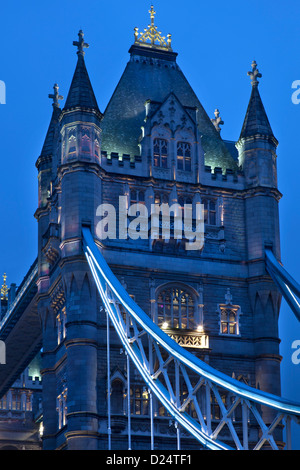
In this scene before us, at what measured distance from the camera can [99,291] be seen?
189ft

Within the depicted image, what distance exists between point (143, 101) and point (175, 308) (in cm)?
1312

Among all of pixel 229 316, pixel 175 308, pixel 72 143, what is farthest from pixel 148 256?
pixel 72 143

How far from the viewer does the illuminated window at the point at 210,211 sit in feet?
212

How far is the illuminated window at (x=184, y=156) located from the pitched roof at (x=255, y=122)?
3283 millimetres

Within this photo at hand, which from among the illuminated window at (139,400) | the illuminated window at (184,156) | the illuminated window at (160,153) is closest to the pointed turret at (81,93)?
the illuminated window at (160,153)

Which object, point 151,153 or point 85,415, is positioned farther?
point 151,153

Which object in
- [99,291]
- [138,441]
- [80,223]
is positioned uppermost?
[80,223]

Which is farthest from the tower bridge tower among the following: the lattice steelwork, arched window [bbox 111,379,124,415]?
the lattice steelwork

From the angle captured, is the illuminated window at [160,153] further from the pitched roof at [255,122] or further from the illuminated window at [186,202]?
the pitched roof at [255,122]

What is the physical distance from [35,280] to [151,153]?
11489 millimetres

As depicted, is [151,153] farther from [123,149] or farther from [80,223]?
[80,223]
